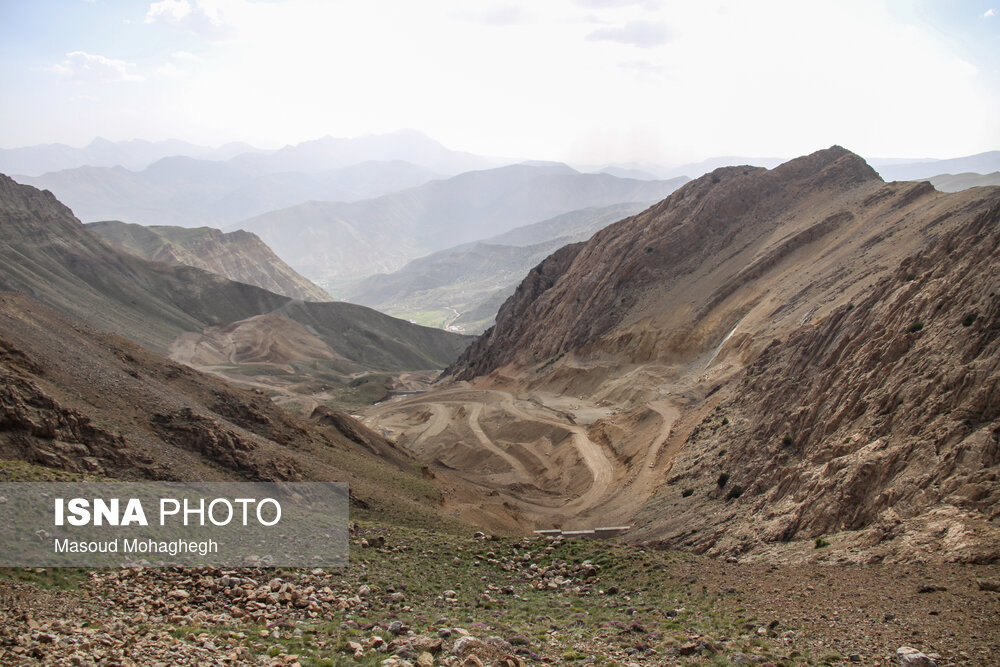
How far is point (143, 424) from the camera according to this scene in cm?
2286

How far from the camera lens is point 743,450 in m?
28.9

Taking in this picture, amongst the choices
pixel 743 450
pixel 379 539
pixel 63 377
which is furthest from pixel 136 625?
pixel 743 450

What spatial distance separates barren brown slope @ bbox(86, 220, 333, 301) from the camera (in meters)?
156

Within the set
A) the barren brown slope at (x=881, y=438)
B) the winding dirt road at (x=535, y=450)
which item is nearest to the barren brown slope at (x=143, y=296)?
the winding dirt road at (x=535, y=450)

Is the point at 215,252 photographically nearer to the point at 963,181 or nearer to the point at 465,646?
the point at 465,646

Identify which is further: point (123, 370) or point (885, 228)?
point (885, 228)

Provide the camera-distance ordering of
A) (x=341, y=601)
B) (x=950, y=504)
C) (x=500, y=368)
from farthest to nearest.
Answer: (x=500, y=368) < (x=950, y=504) < (x=341, y=601)

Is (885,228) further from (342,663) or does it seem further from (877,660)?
(342,663)

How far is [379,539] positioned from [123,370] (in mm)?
13578

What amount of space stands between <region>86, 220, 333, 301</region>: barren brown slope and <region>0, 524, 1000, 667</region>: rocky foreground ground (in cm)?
14645

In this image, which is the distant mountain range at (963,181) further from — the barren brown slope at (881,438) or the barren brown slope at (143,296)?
the barren brown slope at (881,438)

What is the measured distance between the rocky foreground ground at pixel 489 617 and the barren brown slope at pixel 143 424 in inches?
264

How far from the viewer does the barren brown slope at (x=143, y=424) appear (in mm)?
19188

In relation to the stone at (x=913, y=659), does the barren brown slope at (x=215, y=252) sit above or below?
above
